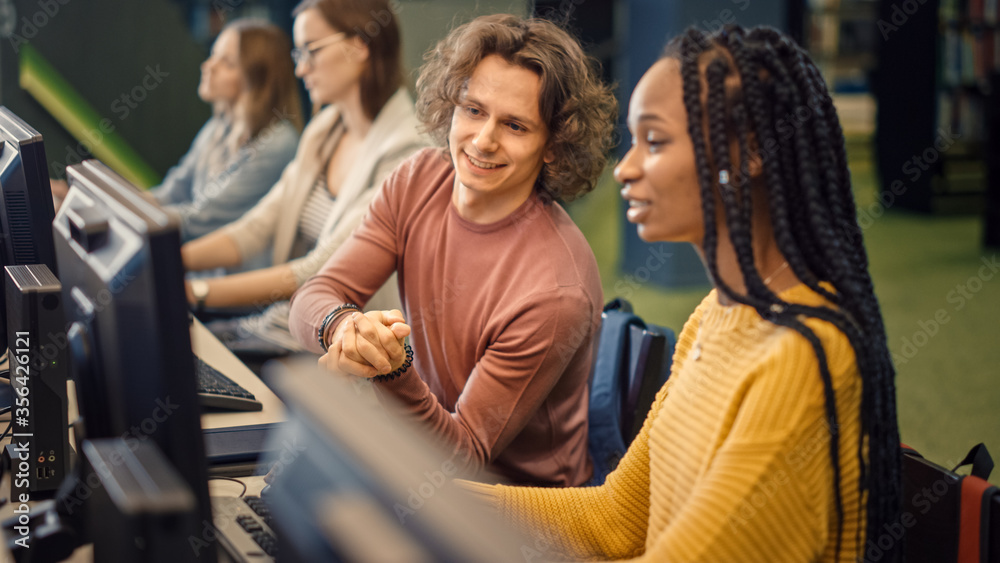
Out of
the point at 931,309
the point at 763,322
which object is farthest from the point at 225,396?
the point at 931,309

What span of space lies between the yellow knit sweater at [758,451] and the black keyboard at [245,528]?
1.32 feet

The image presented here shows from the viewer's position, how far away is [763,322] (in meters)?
0.92

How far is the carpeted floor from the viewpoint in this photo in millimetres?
3084

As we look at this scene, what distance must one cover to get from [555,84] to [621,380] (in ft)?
1.86

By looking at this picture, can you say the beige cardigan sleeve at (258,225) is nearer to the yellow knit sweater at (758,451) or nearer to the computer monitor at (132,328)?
the computer monitor at (132,328)

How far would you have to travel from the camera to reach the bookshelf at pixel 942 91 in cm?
702

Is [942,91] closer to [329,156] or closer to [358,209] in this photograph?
[329,156]

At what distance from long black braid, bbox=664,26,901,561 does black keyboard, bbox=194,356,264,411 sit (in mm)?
907

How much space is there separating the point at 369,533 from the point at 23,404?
2.86ft

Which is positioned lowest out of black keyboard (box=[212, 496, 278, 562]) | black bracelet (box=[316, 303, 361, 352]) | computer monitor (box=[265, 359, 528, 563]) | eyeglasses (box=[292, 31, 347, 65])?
black keyboard (box=[212, 496, 278, 562])

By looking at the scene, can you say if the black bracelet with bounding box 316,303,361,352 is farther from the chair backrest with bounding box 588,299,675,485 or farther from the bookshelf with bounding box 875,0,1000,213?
the bookshelf with bounding box 875,0,1000,213

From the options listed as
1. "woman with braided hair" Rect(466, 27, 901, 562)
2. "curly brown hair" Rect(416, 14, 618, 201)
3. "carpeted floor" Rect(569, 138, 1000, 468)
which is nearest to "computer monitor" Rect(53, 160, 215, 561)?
"woman with braided hair" Rect(466, 27, 901, 562)

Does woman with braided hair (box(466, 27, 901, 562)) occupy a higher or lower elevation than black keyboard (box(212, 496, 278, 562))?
higher

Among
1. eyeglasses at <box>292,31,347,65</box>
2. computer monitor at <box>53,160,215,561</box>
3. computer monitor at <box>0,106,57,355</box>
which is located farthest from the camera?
eyeglasses at <box>292,31,347,65</box>
